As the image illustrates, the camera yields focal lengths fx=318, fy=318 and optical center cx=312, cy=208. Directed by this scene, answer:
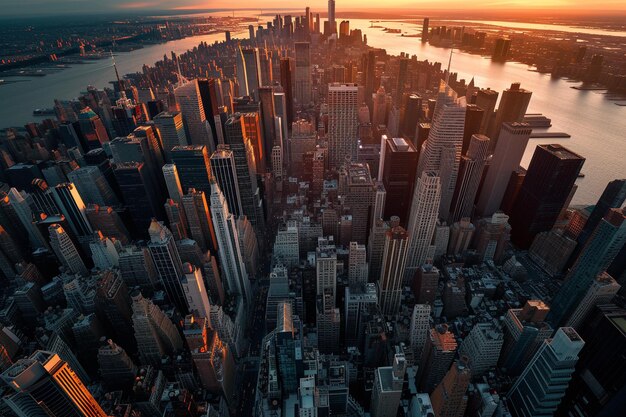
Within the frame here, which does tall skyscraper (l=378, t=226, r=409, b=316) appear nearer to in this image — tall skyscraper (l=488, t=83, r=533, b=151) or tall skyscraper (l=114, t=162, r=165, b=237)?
tall skyscraper (l=114, t=162, r=165, b=237)

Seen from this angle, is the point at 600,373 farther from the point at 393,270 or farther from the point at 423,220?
the point at 423,220

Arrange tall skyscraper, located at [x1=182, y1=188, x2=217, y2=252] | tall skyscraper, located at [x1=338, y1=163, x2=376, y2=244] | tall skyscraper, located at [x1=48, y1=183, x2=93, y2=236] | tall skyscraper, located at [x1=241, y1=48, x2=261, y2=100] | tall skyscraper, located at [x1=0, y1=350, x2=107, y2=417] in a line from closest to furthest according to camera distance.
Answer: tall skyscraper, located at [x1=0, y1=350, x2=107, y2=417] → tall skyscraper, located at [x1=182, y1=188, x2=217, y2=252] → tall skyscraper, located at [x1=338, y1=163, x2=376, y2=244] → tall skyscraper, located at [x1=48, y1=183, x2=93, y2=236] → tall skyscraper, located at [x1=241, y1=48, x2=261, y2=100]

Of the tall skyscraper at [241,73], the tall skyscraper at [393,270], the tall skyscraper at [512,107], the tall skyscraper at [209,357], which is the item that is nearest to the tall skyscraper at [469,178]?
the tall skyscraper at [512,107]

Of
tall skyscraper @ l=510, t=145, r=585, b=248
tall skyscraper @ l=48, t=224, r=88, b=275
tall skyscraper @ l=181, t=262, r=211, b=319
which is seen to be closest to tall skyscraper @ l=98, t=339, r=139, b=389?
tall skyscraper @ l=181, t=262, r=211, b=319

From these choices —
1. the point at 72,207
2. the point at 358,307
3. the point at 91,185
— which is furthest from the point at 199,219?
the point at 358,307

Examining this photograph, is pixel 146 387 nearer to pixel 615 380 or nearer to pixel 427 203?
pixel 427 203

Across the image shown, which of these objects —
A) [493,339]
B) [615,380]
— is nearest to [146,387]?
[493,339]
